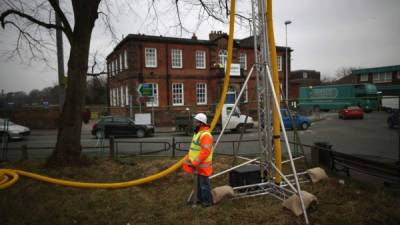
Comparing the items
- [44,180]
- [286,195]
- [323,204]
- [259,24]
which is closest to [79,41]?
[44,180]

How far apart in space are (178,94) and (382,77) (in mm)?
41610

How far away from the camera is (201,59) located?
30344 mm

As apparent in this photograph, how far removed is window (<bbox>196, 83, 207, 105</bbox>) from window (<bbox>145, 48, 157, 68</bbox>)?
5.36 meters

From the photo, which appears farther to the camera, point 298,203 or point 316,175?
point 316,175

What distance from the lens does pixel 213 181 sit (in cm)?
765

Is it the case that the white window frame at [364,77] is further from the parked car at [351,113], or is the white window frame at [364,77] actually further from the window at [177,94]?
the parked car at [351,113]

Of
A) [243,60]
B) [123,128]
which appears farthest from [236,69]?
[123,128]

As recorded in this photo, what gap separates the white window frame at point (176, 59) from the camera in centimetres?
2883

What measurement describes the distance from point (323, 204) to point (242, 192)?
5.80ft

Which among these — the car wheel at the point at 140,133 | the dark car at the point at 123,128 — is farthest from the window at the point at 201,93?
the car wheel at the point at 140,133

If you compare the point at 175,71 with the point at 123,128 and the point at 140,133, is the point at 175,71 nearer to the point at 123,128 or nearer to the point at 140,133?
the point at 140,133

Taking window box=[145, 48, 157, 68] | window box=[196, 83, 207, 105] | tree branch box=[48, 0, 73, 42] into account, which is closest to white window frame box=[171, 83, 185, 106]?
window box=[196, 83, 207, 105]

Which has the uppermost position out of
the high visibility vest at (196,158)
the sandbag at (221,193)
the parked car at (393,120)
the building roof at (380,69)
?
the building roof at (380,69)

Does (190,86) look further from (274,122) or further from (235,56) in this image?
(274,122)
